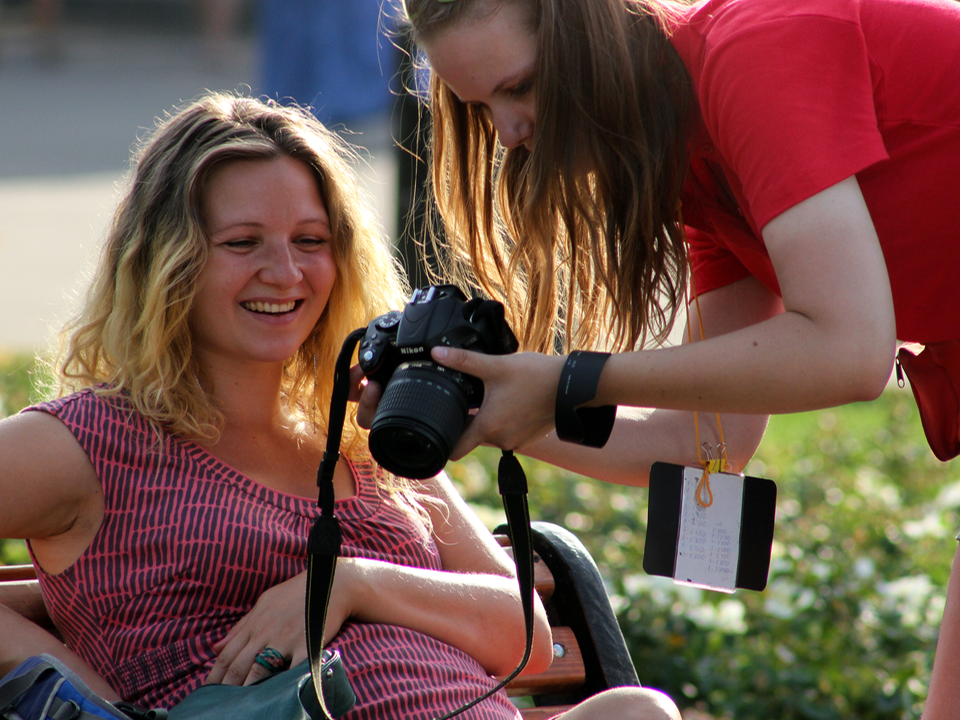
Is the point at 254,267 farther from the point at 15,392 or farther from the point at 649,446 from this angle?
the point at 15,392

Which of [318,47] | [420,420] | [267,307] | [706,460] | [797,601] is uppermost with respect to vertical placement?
[318,47]

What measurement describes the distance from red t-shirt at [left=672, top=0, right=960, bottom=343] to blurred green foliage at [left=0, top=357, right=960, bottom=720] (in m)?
1.52

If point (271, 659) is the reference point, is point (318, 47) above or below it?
above

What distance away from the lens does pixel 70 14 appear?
17422 mm

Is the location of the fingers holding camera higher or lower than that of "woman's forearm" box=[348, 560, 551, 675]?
higher

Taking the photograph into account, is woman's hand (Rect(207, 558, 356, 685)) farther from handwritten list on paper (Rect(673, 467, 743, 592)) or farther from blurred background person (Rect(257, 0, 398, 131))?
blurred background person (Rect(257, 0, 398, 131))

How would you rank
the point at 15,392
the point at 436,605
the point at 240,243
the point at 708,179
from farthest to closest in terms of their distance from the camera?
the point at 15,392
the point at 240,243
the point at 436,605
the point at 708,179

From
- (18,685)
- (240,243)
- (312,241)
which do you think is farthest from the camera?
(312,241)

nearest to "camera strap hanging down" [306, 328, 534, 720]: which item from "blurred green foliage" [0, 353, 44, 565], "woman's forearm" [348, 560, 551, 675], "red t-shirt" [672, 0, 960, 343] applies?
"woman's forearm" [348, 560, 551, 675]

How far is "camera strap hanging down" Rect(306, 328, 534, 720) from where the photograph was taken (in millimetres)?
1848

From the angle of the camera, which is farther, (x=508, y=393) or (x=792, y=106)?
(x=508, y=393)

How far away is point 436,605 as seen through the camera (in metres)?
2.14

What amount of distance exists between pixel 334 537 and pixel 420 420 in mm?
324

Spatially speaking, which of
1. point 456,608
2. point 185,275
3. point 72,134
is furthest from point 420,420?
point 72,134
